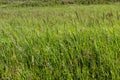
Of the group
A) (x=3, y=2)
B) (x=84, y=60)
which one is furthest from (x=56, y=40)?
(x=3, y=2)

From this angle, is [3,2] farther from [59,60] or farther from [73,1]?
[59,60]

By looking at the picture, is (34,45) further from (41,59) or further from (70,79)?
(70,79)

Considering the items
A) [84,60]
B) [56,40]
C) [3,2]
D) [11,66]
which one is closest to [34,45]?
[56,40]

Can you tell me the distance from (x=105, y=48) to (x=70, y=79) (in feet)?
2.08

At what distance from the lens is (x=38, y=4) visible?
23188mm

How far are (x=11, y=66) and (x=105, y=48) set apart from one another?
123 centimetres

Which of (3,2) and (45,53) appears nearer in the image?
(45,53)

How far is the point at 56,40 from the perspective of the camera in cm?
370

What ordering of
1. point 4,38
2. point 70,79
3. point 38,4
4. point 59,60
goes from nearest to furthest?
point 70,79 → point 59,60 → point 4,38 → point 38,4

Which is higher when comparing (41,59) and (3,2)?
(41,59)

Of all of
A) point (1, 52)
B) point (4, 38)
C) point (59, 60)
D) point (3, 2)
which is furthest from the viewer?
point (3, 2)

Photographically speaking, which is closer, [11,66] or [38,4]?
[11,66]

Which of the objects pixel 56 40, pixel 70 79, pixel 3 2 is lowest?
pixel 3 2

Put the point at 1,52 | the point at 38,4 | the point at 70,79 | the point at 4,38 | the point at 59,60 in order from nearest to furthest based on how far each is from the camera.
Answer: the point at 70,79
the point at 59,60
the point at 1,52
the point at 4,38
the point at 38,4
